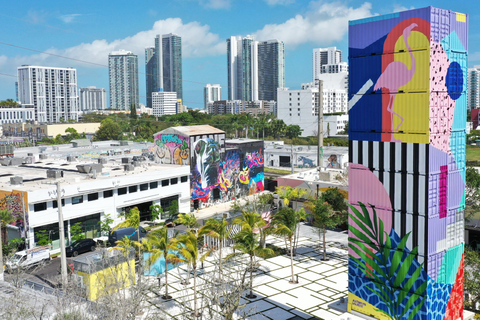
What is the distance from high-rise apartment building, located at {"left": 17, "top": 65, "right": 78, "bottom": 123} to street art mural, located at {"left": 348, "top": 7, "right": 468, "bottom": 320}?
7004 inches

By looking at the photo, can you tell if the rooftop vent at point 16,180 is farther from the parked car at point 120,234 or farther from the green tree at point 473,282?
the green tree at point 473,282

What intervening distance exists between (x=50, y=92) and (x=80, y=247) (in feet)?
559

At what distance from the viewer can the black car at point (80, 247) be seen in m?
33.5

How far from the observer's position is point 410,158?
62.1 feet

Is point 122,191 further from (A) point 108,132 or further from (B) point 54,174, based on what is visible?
(A) point 108,132

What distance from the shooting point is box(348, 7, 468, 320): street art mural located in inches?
Answer: 723

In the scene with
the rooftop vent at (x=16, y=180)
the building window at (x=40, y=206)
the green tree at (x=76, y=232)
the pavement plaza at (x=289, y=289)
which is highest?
the rooftop vent at (x=16, y=180)

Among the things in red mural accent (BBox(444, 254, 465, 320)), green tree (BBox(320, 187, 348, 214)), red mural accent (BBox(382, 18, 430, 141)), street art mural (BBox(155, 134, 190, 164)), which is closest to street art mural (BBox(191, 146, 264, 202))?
street art mural (BBox(155, 134, 190, 164))

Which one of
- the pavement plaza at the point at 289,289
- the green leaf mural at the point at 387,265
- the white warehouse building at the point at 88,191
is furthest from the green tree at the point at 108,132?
the green leaf mural at the point at 387,265

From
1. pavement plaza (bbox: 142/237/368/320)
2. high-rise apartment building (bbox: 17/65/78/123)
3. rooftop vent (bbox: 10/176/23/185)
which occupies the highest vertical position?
high-rise apartment building (bbox: 17/65/78/123)

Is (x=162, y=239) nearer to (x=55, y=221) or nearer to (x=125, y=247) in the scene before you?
(x=125, y=247)

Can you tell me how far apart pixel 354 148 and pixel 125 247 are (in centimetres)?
1288

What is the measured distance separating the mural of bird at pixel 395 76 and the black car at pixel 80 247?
2398 centimetres

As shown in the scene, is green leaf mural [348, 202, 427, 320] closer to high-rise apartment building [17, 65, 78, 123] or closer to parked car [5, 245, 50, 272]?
parked car [5, 245, 50, 272]
